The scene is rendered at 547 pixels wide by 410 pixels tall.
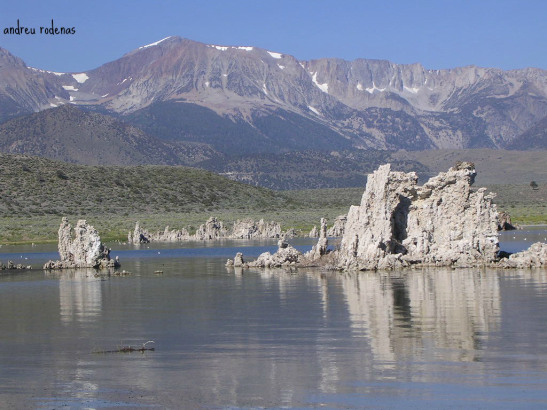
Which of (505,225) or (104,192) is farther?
(104,192)

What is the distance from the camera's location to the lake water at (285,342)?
76.0ft

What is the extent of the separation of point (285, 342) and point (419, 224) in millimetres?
28566

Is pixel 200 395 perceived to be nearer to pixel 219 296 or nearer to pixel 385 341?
pixel 385 341

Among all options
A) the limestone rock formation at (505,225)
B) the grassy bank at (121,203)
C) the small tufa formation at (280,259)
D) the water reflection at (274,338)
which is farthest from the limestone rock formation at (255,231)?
the water reflection at (274,338)

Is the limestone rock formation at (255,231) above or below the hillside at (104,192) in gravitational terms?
below

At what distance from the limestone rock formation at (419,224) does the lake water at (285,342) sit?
3.09 meters

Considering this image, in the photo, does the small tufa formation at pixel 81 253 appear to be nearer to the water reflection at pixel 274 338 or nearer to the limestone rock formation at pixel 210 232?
the water reflection at pixel 274 338

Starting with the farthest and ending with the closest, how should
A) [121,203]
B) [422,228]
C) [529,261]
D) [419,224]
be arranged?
1. [121,203]
2. [419,224]
3. [422,228]
4. [529,261]

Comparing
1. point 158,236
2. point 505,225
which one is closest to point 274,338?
point 505,225

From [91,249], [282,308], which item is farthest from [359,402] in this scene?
[91,249]

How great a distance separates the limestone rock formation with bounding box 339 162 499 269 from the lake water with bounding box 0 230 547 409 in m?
3.09

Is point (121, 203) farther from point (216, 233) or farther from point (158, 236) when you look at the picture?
point (158, 236)

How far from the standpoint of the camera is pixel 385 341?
29.7m

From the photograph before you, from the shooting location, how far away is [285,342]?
30.2m
